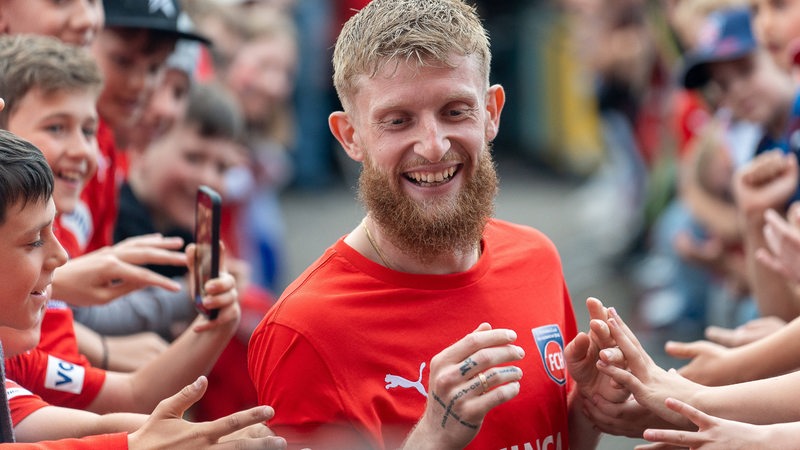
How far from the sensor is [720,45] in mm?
6039

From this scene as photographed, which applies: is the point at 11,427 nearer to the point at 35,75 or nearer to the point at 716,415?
the point at 35,75

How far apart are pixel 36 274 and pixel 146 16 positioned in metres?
1.98

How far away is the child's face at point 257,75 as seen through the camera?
8.71m

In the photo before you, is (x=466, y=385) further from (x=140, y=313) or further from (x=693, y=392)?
(x=140, y=313)

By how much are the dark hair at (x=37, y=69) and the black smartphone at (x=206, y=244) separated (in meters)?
0.57

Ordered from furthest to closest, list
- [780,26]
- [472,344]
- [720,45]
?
[720,45] < [780,26] < [472,344]

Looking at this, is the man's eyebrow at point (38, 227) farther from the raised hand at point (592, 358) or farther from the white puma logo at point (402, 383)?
the raised hand at point (592, 358)

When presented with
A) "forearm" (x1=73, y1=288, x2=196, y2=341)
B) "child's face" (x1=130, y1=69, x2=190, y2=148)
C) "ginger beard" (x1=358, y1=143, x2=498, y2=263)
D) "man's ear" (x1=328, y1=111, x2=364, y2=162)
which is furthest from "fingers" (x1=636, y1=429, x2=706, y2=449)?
"child's face" (x1=130, y1=69, x2=190, y2=148)

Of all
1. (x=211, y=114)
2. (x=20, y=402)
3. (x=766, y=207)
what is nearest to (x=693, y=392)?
(x=766, y=207)

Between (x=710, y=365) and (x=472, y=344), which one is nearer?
(x=472, y=344)

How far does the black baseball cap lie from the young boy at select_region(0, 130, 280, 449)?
179 centimetres

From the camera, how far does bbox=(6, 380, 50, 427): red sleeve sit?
3.14 m

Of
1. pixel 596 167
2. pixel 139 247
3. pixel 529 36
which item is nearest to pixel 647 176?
pixel 596 167

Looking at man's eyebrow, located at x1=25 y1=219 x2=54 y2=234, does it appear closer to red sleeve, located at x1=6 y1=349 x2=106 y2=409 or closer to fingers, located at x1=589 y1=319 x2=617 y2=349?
red sleeve, located at x1=6 y1=349 x2=106 y2=409
